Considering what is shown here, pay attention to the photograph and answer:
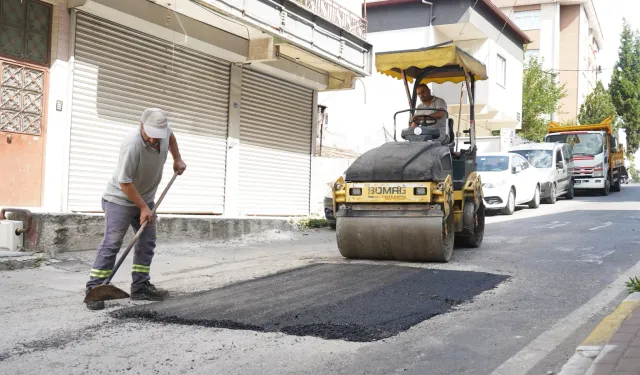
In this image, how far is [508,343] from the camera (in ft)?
15.3

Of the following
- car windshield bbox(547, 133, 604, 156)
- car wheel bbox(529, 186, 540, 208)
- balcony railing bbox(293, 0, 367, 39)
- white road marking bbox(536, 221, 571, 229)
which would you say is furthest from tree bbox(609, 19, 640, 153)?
white road marking bbox(536, 221, 571, 229)

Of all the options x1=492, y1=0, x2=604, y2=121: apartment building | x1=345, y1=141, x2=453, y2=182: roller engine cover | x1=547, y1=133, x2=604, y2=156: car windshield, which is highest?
x1=492, y1=0, x2=604, y2=121: apartment building

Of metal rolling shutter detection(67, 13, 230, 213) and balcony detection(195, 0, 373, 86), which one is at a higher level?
balcony detection(195, 0, 373, 86)

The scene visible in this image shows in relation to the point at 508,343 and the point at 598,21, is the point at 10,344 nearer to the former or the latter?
the point at 508,343

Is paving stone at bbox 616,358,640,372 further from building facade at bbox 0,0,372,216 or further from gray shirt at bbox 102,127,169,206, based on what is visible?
building facade at bbox 0,0,372,216

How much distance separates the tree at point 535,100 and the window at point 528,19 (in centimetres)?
1346

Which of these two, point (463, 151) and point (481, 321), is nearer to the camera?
point (481, 321)

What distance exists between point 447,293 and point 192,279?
9.59 feet

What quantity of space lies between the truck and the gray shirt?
820 inches

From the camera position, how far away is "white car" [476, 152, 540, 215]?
16.8 meters

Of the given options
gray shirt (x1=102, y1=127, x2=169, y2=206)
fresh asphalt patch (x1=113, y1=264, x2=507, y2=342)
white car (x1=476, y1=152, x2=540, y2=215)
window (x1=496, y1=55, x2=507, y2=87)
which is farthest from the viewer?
window (x1=496, y1=55, x2=507, y2=87)

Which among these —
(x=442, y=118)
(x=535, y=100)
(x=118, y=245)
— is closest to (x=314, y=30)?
(x=442, y=118)

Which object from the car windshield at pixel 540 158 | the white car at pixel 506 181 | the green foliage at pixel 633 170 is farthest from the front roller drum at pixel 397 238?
the green foliage at pixel 633 170

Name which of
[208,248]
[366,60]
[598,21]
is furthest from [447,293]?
[598,21]
